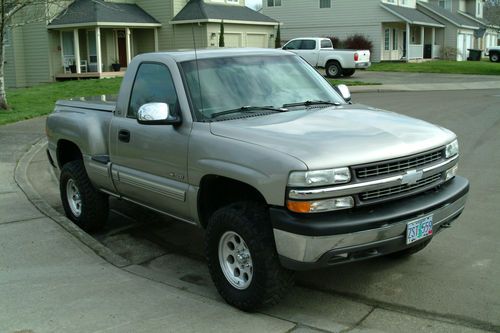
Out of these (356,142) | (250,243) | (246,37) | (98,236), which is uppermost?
(246,37)

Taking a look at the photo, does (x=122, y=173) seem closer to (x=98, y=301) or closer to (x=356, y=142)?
(x=98, y=301)

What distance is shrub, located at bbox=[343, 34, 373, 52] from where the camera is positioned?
41219mm

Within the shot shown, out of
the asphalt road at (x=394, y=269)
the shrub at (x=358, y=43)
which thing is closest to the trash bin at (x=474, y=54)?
the shrub at (x=358, y=43)

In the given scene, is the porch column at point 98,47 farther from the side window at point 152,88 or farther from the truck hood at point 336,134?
the truck hood at point 336,134

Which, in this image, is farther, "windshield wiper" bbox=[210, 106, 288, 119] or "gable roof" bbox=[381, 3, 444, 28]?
"gable roof" bbox=[381, 3, 444, 28]

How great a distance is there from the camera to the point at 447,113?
49.2ft

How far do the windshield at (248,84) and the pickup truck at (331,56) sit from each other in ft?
76.0

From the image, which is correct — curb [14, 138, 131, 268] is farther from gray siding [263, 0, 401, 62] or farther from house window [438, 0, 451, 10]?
house window [438, 0, 451, 10]

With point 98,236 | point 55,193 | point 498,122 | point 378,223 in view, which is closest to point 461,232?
point 378,223

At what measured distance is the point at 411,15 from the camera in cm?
4325

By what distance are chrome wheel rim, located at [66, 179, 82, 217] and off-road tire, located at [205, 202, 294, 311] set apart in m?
2.92

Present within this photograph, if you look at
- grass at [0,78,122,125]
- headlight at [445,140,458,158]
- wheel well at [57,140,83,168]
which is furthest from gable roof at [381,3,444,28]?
headlight at [445,140,458,158]

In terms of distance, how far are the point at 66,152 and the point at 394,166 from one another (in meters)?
4.52

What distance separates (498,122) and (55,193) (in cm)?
1006
